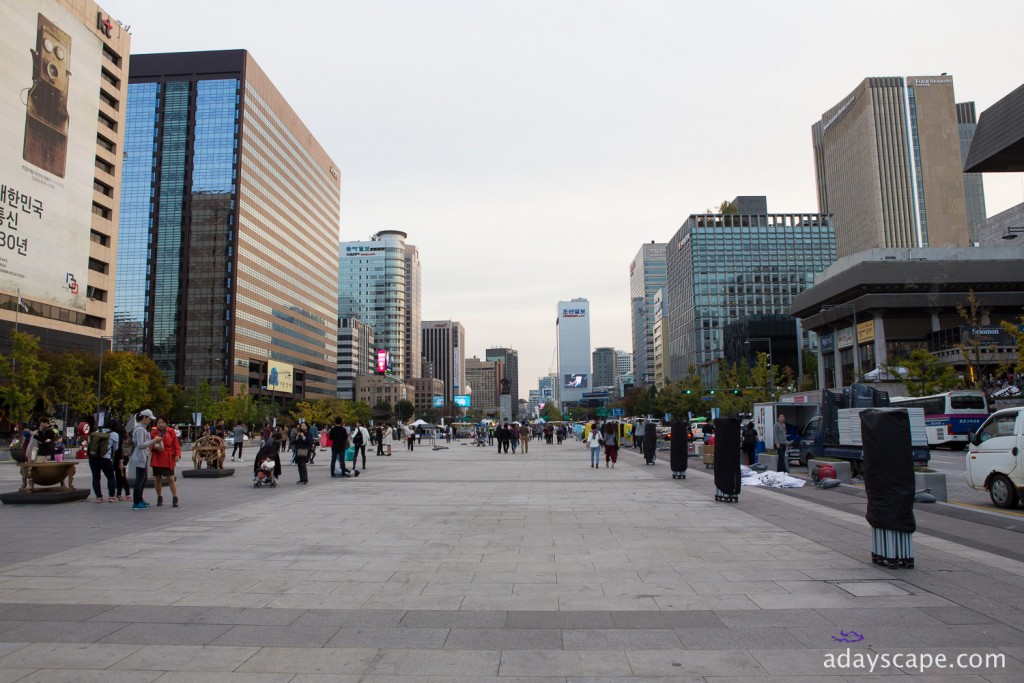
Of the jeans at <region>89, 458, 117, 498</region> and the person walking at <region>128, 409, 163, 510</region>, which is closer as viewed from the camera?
the person walking at <region>128, 409, 163, 510</region>

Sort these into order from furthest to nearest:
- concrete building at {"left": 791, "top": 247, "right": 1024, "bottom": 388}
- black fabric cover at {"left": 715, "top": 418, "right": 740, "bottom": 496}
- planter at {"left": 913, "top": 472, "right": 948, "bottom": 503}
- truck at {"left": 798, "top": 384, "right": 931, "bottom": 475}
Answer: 1. concrete building at {"left": 791, "top": 247, "right": 1024, "bottom": 388}
2. truck at {"left": 798, "top": 384, "right": 931, "bottom": 475}
3. planter at {"left": 913, "top": 472, "right": 948, "bottom": 503}
4. black fabric cover at {"left": 715, "top": 418, "right": 740, "bottom": 496}

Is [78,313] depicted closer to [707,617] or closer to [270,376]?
[270,376]

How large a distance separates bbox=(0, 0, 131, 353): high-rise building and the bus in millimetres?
70164

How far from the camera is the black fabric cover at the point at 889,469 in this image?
7.08 metres

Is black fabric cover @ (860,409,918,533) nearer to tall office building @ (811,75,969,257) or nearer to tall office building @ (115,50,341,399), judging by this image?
tall office building @ (115,50,341,399)

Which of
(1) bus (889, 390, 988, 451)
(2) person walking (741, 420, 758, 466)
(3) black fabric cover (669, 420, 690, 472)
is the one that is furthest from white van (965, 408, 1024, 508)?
(1) bus (889, 390, 988, 451)

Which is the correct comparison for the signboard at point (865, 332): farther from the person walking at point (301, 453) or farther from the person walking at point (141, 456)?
the person walking at point (141, 456)

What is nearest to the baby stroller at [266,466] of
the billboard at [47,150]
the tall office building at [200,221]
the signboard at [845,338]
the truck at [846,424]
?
the truck at [846,424]

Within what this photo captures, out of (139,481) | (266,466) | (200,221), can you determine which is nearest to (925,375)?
(266,466)

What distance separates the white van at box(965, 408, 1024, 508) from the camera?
11.9m

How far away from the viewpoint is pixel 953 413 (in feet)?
116

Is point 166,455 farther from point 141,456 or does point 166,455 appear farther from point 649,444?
point 649,444

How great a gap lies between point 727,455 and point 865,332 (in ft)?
215

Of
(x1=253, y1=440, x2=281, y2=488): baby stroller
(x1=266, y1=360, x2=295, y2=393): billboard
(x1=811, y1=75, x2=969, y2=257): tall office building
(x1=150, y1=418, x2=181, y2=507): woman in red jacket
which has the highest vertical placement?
(x1=811, y1=75, x2=969, y2=257): tall office building
